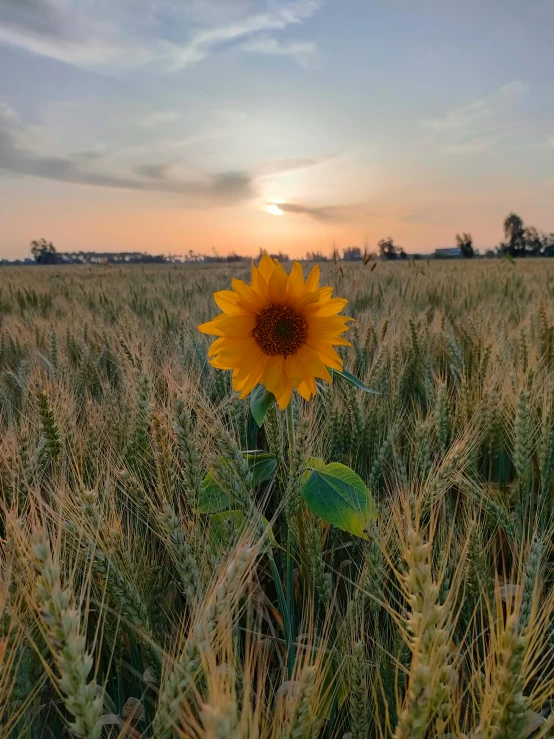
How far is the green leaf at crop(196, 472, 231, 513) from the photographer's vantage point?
3.69 feet

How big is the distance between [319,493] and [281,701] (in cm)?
45

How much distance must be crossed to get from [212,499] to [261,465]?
0.49 feet

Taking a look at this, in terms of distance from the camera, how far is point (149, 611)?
1059 millimetres

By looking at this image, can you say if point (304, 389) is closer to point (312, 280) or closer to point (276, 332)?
point (276, 332)

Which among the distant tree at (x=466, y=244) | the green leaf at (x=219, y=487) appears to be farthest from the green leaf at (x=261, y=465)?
the distant tree at (x=466, y=244)

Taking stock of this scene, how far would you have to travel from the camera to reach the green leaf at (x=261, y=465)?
1.19 meters

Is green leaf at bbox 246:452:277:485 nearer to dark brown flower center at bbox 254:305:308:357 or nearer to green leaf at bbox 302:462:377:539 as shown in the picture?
green leaf at bbox 302:462:377:539

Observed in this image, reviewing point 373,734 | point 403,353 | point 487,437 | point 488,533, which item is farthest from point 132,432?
point 403,353

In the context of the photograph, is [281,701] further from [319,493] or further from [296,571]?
[296,571]

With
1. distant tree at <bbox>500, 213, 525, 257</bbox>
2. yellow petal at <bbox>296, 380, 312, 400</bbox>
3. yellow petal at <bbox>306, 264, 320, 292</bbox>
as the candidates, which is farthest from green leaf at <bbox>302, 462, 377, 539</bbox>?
distant tree at <bbox>500, 213, 525, 257</bbox>

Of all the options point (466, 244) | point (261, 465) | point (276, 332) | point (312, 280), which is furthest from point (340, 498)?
point (466, 244)

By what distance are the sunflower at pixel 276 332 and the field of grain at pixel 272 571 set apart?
148 mm

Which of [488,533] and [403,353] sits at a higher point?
[403,353]

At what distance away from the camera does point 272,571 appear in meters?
1.21
